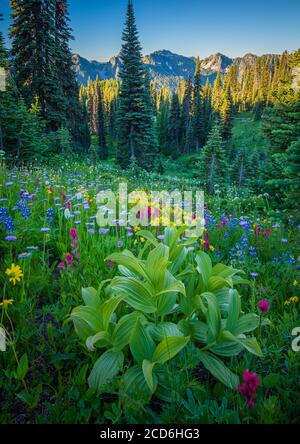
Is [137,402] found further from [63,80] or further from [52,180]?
[63,80]

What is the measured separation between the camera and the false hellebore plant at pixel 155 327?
5.44 feet

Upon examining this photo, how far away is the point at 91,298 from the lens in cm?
212

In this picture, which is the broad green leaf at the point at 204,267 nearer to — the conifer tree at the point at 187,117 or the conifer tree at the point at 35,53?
the conifer tree at the point at 35,53

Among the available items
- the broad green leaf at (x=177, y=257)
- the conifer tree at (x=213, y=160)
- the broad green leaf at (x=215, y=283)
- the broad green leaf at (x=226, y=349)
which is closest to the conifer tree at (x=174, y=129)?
the conifer tree at (x=213, y=160)

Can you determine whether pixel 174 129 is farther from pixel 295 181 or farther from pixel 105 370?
pixel 105 370

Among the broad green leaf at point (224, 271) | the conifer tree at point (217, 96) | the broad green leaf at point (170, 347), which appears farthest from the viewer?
the conifer tree at point (217, 96)

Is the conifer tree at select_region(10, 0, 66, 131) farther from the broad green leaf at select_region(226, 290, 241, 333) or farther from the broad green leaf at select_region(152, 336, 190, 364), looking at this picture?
the broad green leaf at select_region(152, 336, 190, 364)

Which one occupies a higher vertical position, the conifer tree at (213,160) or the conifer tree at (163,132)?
the conifer tree at (163,132)

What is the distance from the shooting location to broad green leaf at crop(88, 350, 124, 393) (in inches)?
64.6

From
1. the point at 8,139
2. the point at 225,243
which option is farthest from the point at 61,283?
the point at 8,139

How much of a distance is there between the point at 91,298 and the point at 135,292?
1.24ft

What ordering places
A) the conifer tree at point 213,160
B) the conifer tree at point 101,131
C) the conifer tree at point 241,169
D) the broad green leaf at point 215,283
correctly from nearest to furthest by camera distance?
1. the broad green leaf at point 215,283
2. the conifer tree at point 213,160
3. the conifer tree at point 241,169
4. the conifer tree at point 101,131

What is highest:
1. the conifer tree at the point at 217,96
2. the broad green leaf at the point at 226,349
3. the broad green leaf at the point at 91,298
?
the conifer tree at the point at 217,96
